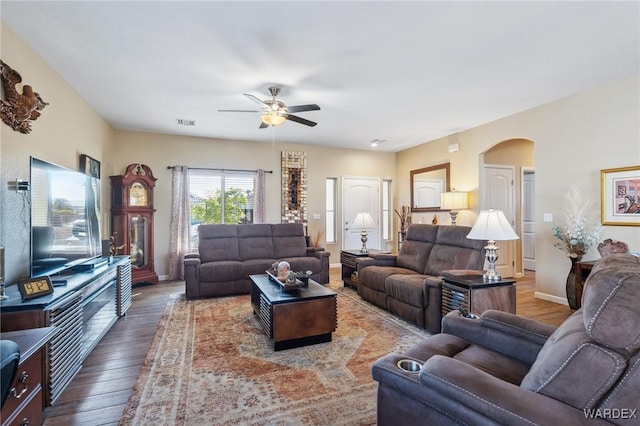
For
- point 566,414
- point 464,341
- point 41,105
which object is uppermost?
point 41,105

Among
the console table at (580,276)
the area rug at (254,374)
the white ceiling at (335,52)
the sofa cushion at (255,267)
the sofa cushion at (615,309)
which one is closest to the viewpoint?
the sofa cushion at (615,309)

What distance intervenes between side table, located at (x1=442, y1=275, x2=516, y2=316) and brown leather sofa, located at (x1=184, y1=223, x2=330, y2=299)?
8.17ft

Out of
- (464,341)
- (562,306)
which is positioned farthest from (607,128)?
(464,341)

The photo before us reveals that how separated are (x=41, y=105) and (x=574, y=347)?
3923 mm

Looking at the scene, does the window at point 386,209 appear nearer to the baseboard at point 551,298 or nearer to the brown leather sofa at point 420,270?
the brown leather sofa at point 420,270

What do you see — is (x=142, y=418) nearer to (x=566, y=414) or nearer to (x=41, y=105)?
(x=566, y=414)

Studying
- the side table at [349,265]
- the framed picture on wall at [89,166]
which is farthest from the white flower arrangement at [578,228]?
the framed picture on wall at [89,166]

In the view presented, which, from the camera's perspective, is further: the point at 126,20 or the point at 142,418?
the point at 126,20

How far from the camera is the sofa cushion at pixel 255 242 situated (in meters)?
5.18

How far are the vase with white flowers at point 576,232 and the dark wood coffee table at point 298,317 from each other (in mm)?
3029

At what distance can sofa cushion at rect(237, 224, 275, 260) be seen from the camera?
5176 mm

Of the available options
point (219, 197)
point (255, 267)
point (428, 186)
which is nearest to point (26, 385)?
point (255, 267)

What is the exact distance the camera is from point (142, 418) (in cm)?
185

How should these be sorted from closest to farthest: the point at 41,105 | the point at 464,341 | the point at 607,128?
the point at 464,341
the point at 41,105
the point at 607,128
